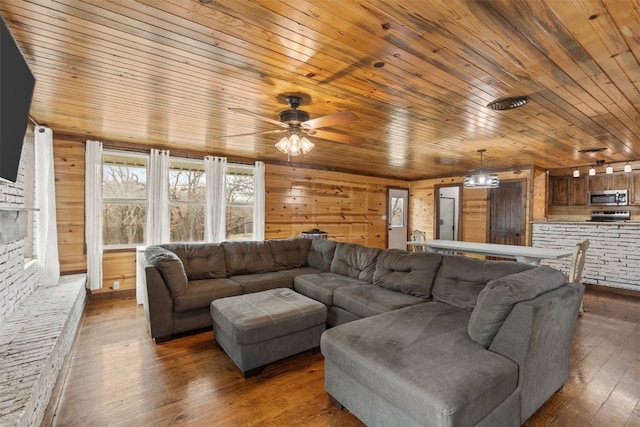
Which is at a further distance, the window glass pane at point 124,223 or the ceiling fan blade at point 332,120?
the window glass pane at point 124,223

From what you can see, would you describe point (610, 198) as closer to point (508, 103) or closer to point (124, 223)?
point (508, 103)

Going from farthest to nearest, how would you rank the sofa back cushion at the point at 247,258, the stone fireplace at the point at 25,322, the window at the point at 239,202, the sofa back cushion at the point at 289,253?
the window at the point at 239,202, the sofa back cushion at the point at 289,253, the sofa back cushion at the point at 247,258, the stone fireplace at the point at 25,322

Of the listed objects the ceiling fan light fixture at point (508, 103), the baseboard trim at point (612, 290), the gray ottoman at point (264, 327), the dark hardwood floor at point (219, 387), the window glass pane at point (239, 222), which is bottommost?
the dark hardwood floor at point (219, 387)

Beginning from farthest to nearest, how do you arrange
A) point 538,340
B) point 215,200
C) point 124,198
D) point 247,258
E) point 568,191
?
Answer: point 568,191 < point 215,200 < point 124,198 < point 247,258 < point 538,340

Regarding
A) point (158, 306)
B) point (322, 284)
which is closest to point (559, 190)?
point (322, 284)

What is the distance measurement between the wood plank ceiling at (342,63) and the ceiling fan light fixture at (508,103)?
0.08 m

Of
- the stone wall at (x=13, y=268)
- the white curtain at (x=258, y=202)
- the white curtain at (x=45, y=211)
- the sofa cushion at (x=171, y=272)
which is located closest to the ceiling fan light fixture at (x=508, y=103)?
the sofa cushion at (x=171, y=272)

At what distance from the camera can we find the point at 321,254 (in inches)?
171

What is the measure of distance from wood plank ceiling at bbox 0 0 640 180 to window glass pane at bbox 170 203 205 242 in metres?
1.51

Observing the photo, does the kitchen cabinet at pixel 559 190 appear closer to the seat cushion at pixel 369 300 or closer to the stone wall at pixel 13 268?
the seat cushion at pixel 369 300

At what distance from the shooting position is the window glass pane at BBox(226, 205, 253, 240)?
5488 mm

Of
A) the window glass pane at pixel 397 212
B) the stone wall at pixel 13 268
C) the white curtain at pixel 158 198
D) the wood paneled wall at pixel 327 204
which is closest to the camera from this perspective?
the stone wall at pixel 13 268

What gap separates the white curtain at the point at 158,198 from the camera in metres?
4.55

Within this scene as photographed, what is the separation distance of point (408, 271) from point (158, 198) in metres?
3.75
